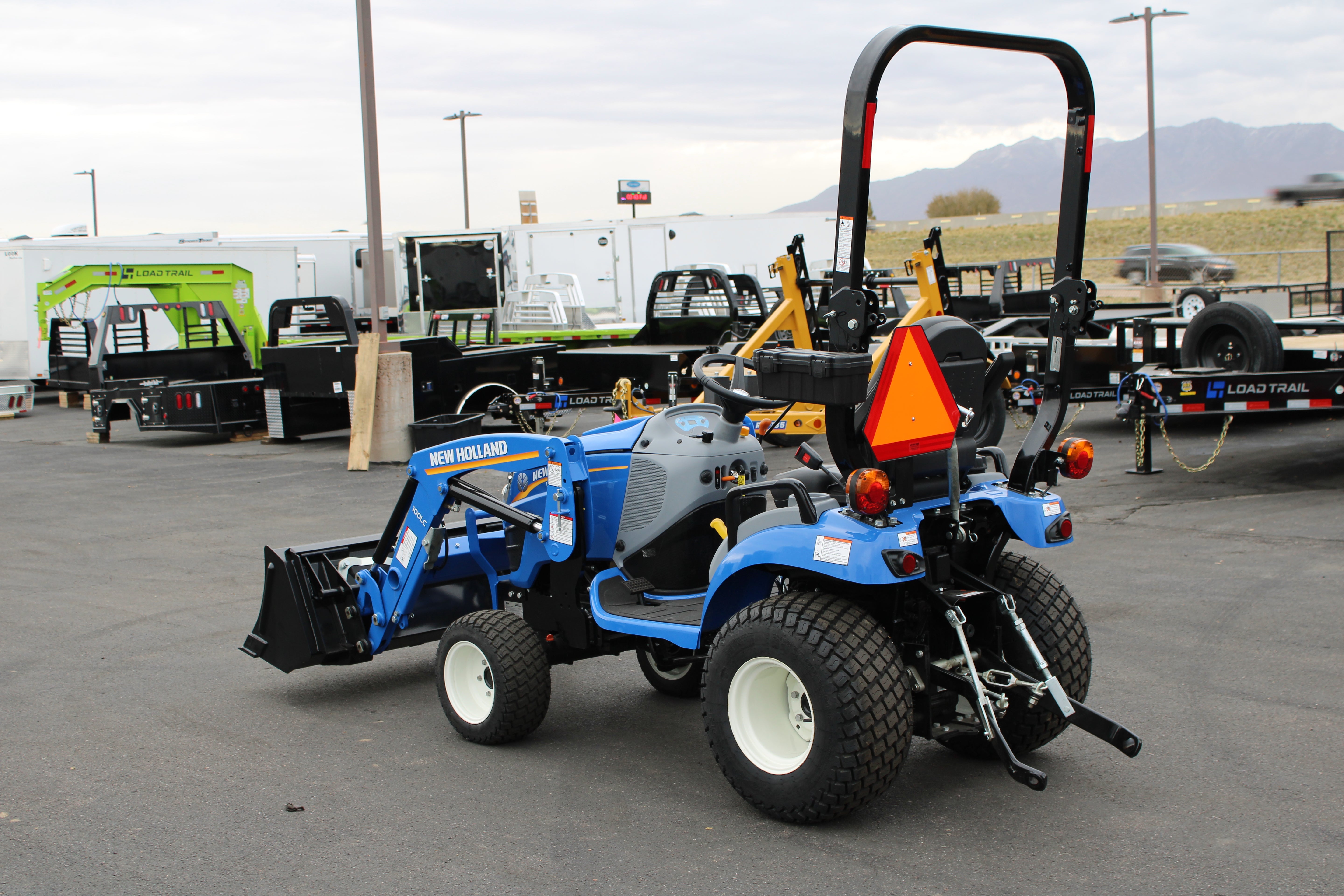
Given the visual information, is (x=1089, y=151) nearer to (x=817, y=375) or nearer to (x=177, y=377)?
(x=817, y=375)

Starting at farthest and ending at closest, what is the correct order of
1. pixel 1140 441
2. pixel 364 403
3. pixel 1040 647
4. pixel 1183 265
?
pixel 1183 265 < pixel 364 403 < pixel 1140 441 < pixel 1040 647

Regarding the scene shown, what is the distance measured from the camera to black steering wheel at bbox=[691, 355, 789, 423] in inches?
183

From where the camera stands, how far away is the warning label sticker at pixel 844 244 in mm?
4027

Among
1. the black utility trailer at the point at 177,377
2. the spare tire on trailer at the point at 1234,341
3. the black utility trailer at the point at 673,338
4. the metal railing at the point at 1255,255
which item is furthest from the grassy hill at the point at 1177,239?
the spare tire on trailer at the point at 1234,341

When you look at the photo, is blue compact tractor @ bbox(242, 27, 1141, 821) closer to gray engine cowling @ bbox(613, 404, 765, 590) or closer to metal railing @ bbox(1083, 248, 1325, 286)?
gray engine cowling @ bbox(613, 404, 765, 590)

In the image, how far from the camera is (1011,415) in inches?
680

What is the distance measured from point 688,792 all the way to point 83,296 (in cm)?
2678

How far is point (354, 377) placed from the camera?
52.9 feet

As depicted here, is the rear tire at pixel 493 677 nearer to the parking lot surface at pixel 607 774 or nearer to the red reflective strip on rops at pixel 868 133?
the parking lot surface at pixel 607 774

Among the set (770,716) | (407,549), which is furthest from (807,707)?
(407,549)

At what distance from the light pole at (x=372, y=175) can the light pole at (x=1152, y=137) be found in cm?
2366

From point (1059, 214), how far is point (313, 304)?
55.4ft

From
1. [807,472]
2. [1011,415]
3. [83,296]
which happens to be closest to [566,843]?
[807,472]

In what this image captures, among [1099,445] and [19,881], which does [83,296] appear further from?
[19,881]
